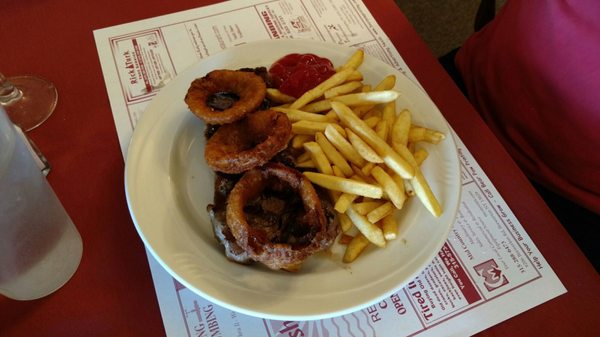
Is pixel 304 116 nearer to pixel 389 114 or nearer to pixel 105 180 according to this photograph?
pixel 389 114

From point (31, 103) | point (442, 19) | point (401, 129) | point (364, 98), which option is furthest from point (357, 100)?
point (442, 19)

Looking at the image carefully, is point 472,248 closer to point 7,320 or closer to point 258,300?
point 258,300

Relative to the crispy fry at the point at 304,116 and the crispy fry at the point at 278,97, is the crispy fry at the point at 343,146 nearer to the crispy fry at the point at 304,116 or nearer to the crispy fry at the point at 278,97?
the crispy fry at the point at 304,116

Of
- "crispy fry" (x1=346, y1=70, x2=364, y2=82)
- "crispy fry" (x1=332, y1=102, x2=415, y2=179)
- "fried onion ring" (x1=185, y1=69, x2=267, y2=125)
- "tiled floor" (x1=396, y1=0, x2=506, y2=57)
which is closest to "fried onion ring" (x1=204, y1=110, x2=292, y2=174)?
"fried onion ring" (x1=185, y1=69, x2=267, y2=125)

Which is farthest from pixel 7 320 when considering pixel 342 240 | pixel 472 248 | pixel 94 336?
pixel 472 248

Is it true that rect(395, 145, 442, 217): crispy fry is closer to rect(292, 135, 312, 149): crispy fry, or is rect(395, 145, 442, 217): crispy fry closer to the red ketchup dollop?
rect(292, 135, 312, 149): crispy fry

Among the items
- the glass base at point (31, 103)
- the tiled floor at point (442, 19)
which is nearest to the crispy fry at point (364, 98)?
the glass base at point (31, 103)
